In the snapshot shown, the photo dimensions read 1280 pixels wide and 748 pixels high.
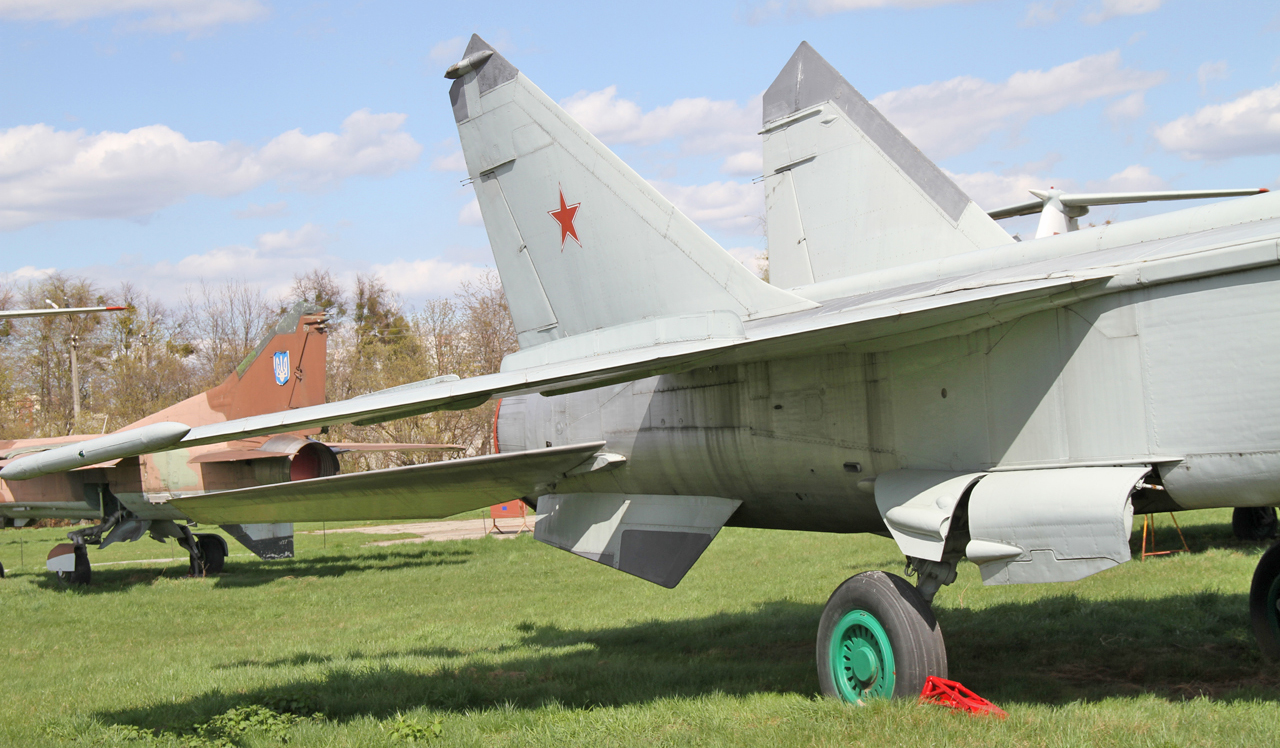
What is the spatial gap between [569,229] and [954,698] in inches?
193

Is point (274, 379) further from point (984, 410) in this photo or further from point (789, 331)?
point (984, 410)

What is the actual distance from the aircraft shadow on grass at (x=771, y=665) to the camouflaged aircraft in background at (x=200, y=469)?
28.3ft

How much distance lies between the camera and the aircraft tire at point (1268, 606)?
6.56 m

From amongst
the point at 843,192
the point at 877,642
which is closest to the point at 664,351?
the point at 877,642

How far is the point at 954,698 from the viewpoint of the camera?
5309 mm

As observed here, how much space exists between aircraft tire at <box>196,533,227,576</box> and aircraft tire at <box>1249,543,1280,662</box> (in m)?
17.7

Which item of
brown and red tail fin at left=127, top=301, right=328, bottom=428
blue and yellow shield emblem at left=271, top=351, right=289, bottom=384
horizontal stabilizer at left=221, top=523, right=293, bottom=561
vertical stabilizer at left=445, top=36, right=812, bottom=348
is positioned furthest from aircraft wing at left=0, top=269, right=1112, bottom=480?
horizontal stabilizer at left=221, top=523, right=293, bottom=561

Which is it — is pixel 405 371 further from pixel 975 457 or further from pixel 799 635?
pixel 975 457

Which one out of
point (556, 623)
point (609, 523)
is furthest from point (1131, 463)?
point (556, 623)

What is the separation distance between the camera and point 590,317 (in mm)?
8359

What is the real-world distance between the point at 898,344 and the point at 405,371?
1652 inches

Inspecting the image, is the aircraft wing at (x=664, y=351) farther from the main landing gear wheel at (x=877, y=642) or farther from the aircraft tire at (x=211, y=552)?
the aircraft tire at (x=211, y=552)

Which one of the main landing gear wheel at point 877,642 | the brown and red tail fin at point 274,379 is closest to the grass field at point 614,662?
the main landing gear wheel at point 877,642

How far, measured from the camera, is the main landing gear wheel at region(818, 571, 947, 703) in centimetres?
548
